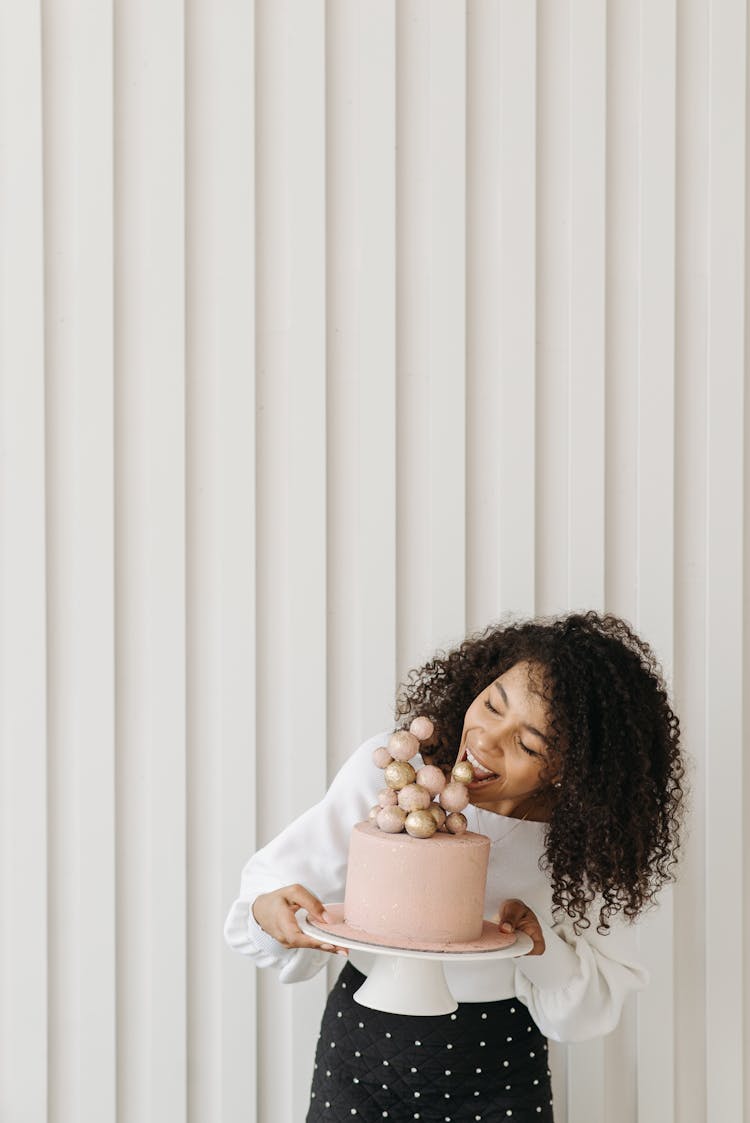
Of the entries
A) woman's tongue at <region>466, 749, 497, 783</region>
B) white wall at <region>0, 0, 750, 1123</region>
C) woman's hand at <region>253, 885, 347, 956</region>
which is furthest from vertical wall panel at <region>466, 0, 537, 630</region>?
woman's hand at <region>253, 885, 347, 956</region>

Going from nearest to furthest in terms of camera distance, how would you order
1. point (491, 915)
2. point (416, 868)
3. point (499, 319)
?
point (416, 868)
point (491, 915)
point (499, 319)

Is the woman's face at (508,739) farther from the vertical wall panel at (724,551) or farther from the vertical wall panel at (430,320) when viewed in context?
the vertical wall panel at (724,551)

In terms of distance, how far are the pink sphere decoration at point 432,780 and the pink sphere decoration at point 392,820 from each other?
1.1 inches

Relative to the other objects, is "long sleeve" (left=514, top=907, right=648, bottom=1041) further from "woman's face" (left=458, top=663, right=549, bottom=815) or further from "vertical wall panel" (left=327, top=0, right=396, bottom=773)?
"vertical wall panel" (left=327, top=0, right=396, bottom=773)

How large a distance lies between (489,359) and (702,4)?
0.51 m
